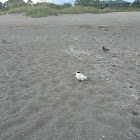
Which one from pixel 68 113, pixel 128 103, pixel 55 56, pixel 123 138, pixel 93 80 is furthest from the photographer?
pixel 55 56

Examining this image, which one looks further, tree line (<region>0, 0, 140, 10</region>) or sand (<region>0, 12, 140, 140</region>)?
tree line (<region>0, 0, 140, 10</region>)

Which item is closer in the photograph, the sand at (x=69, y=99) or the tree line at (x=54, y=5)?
the sand at (x=69, y=99)

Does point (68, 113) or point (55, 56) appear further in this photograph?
point (55, 56)

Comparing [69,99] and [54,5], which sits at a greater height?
[54,5]

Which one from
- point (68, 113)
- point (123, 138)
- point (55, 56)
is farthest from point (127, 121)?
point (55, 56)

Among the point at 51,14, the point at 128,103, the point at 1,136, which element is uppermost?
the point at 51,14

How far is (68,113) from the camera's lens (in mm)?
2410

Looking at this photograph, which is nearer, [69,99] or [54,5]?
[69,99]

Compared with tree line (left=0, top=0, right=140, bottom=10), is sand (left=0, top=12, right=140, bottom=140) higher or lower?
lower

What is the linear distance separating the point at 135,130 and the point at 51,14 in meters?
22.3

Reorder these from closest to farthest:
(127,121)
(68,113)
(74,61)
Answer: (127,121) < (68,113) < (74,61)

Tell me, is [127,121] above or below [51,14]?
below

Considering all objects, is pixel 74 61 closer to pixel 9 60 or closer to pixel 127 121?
pixel 9 60

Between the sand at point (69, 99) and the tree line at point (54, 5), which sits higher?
the tree line at point (54, 5)
